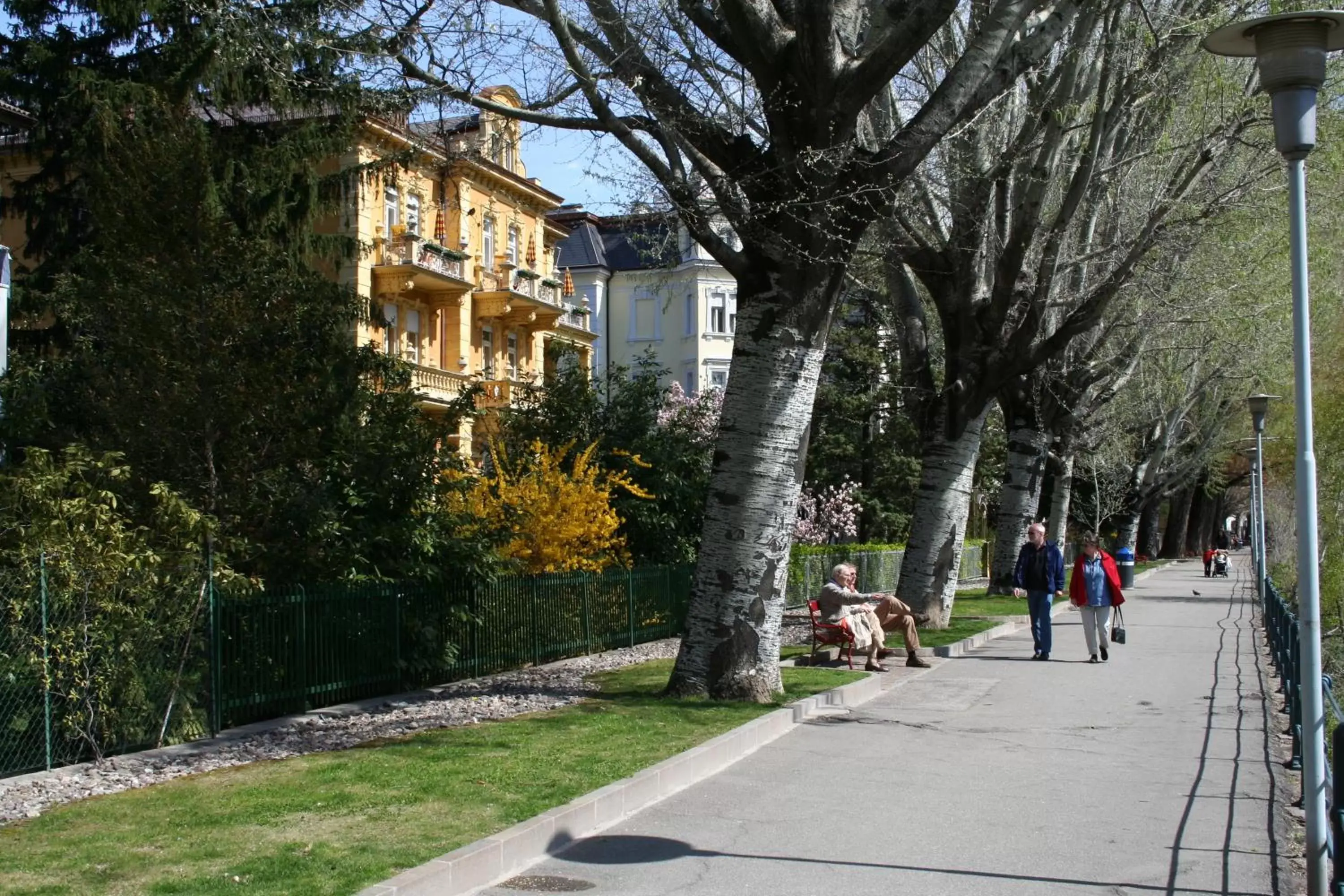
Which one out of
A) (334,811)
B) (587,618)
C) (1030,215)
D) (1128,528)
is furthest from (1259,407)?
(1128,528)

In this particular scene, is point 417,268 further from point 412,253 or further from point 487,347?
point 487,347

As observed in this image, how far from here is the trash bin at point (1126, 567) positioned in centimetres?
4175

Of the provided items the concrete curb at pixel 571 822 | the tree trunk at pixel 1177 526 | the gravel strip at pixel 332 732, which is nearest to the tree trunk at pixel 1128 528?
the tree trunk at pixel 1177 526

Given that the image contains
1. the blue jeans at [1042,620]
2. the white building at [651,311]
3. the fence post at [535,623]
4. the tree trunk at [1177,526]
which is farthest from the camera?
the tree trunk at [1177,526]

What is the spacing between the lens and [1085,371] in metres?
30.6

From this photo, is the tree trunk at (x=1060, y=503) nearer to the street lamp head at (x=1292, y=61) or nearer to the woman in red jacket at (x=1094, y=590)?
the woman in red jacket at (x=1094, y=590)

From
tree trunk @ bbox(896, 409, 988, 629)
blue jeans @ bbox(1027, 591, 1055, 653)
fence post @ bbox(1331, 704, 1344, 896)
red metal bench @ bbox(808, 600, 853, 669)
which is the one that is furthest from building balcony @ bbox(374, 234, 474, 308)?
fence post @ bbox(1331, 704, 1344, 896)

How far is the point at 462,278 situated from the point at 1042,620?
79.5ft

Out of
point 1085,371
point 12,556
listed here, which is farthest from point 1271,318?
point 12,556

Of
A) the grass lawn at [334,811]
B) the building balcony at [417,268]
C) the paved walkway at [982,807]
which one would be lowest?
the paved walkway at [982,807]

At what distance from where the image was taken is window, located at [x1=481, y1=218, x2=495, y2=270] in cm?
4197

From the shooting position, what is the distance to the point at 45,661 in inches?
374

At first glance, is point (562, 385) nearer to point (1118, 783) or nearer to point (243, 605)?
point (243, 605)

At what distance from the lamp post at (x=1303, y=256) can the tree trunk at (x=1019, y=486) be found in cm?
2398
